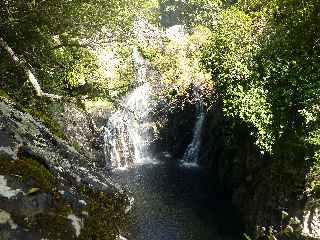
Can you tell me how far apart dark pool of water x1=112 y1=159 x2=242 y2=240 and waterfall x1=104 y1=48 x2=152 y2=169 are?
281 cm

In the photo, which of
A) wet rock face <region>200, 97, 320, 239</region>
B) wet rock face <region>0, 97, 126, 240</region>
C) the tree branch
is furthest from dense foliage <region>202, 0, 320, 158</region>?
wet rock face <region>0, 97, 126, 240</region>

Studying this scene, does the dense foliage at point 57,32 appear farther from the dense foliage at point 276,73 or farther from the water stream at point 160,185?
the dense foliage at point 276,73

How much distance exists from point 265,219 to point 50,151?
66.9ft

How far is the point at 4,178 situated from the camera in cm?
292

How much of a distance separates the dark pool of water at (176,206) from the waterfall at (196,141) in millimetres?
1872

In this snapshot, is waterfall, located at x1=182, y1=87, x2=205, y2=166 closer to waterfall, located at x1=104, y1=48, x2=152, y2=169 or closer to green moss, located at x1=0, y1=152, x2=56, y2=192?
waterfall, located at x1=104, y1=48, x2=152, y2=169

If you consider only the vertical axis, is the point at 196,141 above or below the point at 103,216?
above

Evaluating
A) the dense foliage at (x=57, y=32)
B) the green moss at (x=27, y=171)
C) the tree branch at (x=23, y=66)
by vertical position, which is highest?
the dense foliage at (x=57, y=32)

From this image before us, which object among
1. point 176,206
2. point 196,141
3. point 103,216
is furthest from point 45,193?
point 196,141

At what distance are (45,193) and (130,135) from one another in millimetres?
37625

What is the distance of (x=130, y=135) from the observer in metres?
40.5

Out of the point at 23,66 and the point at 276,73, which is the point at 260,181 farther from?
the point at 23,66

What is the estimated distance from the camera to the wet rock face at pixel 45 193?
2.70 meters

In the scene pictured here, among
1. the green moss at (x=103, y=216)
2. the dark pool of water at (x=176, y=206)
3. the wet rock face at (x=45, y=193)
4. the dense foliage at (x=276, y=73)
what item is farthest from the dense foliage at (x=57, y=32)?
the dark pool of water at (x=176, y=206)
